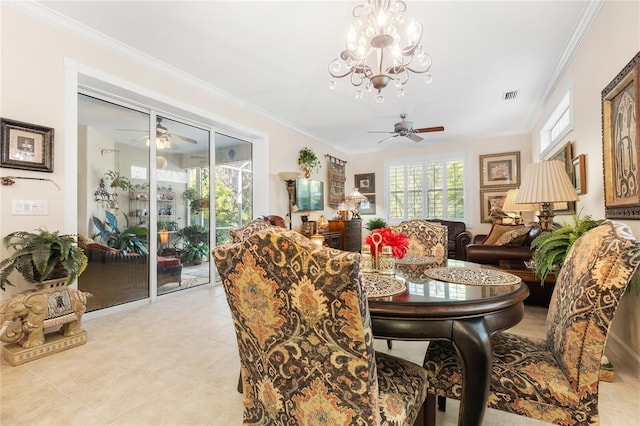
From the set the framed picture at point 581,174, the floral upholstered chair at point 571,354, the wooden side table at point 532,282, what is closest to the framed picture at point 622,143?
the framed picture at point 581,174

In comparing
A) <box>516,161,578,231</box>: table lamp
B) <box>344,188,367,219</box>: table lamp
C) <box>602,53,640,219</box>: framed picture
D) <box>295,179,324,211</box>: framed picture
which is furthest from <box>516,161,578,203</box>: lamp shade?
<box>344,188,367,219</box>: table lamp

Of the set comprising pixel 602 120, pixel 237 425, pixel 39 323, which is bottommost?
pixel 237 425

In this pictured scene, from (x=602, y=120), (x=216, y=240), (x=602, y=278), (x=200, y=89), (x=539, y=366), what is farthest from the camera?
(x=216, y=240)

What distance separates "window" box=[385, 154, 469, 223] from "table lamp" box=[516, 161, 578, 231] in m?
4.12

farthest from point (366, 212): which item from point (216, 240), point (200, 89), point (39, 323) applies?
point (39, 323)

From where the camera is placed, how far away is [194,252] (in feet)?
13.8

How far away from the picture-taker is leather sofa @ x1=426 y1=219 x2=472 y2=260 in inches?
223

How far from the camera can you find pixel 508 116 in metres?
5.04

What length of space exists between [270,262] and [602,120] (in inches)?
115

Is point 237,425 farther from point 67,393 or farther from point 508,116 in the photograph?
point 508,116

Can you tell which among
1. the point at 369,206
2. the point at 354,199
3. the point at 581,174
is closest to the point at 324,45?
the point at 581,174

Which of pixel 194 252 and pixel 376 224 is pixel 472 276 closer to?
pixel 194 252

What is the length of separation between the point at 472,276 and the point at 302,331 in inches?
43.1

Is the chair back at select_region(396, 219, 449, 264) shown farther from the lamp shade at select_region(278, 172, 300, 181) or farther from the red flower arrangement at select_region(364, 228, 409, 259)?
the lamp shade at select_region(278, 172, 300, 181)
